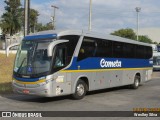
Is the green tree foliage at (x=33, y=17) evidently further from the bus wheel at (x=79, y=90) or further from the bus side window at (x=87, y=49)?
the bus wheel at (x=79, y=90)

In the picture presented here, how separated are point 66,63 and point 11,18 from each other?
64.1m

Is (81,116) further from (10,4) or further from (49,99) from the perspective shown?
(10,4)

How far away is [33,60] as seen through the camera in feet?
46.5

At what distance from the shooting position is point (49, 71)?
45.7ft

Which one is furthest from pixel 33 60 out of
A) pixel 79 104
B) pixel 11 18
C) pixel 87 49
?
pixel 11 18

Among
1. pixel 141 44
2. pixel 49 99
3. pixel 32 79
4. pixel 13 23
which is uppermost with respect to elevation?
pixel 13 23

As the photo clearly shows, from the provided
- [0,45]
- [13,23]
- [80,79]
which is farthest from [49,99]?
[13,23]

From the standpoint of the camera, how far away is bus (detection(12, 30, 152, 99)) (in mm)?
14008

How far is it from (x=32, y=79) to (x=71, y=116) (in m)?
3.27

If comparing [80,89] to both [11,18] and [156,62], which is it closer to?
[156,62]

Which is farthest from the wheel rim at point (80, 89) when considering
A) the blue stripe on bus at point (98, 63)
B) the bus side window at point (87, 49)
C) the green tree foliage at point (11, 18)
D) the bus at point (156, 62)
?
the green tree foliage at point (11, 18)

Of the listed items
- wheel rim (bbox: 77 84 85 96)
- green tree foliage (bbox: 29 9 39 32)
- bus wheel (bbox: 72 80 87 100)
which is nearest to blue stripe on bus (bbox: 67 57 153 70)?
bus wheel (bbox: 72 80 87 100)

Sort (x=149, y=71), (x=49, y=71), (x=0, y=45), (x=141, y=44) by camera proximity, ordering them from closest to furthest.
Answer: (x=49, y=71) → (x=141, y=44) → (x=149, y=71) → (x=0, y=45)

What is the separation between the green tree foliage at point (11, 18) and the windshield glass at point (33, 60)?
6310cm
